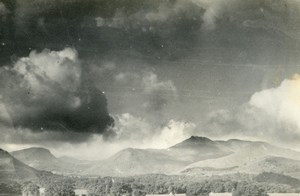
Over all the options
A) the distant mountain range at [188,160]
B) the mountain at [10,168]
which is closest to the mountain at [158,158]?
the distant mountain range at [188,160]

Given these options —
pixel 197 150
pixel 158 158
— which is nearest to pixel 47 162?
pixel 158 158

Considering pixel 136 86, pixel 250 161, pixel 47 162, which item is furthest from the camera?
pixel 250 161

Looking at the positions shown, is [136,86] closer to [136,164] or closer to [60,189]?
[136,164]

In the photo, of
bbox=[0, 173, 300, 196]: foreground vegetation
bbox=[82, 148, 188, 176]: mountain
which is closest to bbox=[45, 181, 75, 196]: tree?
bbox=[0, 173, 300, 196]: foreground vegetation

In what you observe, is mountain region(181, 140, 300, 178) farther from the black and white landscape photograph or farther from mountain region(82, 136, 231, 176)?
mountain region(82, 136, 231, 176)

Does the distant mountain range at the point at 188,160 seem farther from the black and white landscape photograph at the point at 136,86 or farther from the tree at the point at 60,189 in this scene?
the tree at the point at 60,189

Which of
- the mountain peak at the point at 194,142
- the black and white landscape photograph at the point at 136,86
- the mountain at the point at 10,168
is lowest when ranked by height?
the mountain at the point at 10,168

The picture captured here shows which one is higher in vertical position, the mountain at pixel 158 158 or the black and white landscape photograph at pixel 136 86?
the black and white landscape photograph at pixel 136 86
